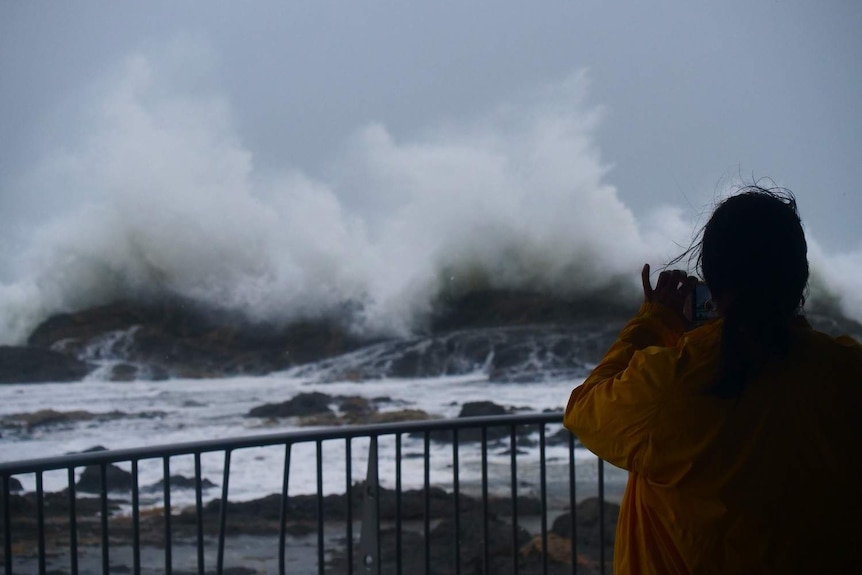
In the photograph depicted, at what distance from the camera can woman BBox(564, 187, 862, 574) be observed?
101 centimetres

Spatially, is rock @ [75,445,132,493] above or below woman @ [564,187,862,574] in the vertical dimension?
below

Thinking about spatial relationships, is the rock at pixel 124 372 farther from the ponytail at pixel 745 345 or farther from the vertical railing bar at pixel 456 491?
the ponytail at pixel 745 345

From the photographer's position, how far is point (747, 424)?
101 cm

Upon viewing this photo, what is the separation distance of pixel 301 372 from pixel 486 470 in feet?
31.1

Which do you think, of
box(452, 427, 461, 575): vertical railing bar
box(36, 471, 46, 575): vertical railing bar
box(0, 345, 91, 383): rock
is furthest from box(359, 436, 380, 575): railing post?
box(0, 345, 91, 383): rock

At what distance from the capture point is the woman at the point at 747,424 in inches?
39.8

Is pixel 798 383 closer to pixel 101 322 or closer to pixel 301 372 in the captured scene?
pixel 101 322

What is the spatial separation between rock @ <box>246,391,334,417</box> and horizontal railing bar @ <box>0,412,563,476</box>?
5.44 metres

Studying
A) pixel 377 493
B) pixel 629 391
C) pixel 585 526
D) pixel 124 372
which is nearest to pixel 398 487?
pixel 377 493

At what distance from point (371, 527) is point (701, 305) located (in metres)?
1.42

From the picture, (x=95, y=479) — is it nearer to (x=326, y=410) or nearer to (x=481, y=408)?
(x=481, y=408)

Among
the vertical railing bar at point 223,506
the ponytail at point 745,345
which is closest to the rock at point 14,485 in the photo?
the vertical railing bar at point 223,506

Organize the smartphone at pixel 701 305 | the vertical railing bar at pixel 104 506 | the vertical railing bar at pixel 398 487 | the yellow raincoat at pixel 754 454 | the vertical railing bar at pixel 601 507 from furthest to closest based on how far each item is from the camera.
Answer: the vertical railing bar at pixel 601 507, the vertical railing bar at pixel 398 487, the vertical railing bar at pixel 104 506, the smartphone at pixel 701 305, the yellow raincoat at pixel 754 454

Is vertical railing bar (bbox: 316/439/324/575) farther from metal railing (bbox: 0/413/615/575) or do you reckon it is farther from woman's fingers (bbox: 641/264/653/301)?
woman's fingers (bbox: 641/264/653/301)
